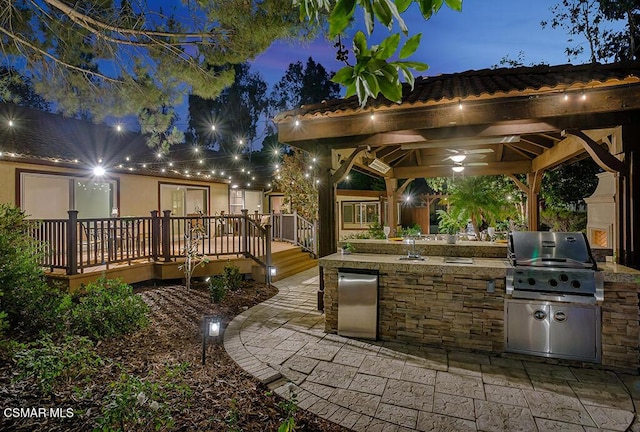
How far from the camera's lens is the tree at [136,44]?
4.73 metres

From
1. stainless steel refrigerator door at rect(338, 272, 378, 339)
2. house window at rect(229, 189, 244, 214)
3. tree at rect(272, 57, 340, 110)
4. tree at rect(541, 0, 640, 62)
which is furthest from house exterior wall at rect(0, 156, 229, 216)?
tree at rect(541, 0, 640, 62)

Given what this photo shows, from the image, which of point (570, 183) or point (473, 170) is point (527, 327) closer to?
point (473, 170)

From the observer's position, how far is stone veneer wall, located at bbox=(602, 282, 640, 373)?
3.52 metres

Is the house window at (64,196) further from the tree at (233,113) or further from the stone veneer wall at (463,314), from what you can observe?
the tree at (233,113)

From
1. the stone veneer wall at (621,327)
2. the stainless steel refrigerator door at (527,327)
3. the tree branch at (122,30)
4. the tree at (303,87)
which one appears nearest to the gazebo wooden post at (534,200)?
the stone veneer wall at (621,327)

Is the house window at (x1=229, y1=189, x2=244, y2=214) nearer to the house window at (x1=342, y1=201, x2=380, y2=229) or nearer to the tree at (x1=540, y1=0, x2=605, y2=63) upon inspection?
the house window at (x1=342, y1=201, x2=380, y2=229)

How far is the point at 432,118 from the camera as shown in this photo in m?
4.55

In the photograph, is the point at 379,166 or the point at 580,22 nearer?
the point at 379,166

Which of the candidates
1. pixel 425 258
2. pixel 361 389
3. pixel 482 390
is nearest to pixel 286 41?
pixel 425 258

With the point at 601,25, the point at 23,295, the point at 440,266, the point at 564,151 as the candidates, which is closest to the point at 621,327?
the point at 440,266

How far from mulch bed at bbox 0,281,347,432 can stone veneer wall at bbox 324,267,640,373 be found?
1993 millimetres

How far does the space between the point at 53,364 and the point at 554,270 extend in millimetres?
5044

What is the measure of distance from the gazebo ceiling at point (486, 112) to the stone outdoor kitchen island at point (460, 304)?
5.77 feet

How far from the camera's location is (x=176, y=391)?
3.00 m
